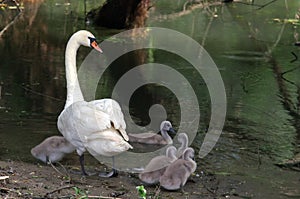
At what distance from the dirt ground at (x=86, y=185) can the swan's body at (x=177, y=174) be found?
0.09 meters

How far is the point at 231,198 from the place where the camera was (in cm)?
598

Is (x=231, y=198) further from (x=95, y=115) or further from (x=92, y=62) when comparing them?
(x=92, y=62)

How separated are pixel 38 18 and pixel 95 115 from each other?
13609mm

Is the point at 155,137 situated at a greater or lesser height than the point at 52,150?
lesser

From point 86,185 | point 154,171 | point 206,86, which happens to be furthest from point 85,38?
point 206,86

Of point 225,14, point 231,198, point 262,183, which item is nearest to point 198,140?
point 262,183

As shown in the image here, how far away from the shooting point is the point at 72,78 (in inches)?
272

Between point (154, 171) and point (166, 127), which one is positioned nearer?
point (154, 171)

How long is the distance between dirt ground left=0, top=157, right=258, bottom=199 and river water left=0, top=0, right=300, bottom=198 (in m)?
0.35

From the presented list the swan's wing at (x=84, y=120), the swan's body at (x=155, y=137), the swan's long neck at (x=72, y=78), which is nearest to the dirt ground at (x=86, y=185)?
the swan's wing at (x=84, y=120)

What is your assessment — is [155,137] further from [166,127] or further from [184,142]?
[184,142]

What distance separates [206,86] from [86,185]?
242 inches

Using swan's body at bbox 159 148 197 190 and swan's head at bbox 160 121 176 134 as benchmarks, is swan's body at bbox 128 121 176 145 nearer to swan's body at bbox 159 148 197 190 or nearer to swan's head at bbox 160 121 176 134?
swan's head at bbox 160 121 176 134

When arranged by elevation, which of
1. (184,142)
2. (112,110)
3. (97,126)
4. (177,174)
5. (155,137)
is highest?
(112,110)
